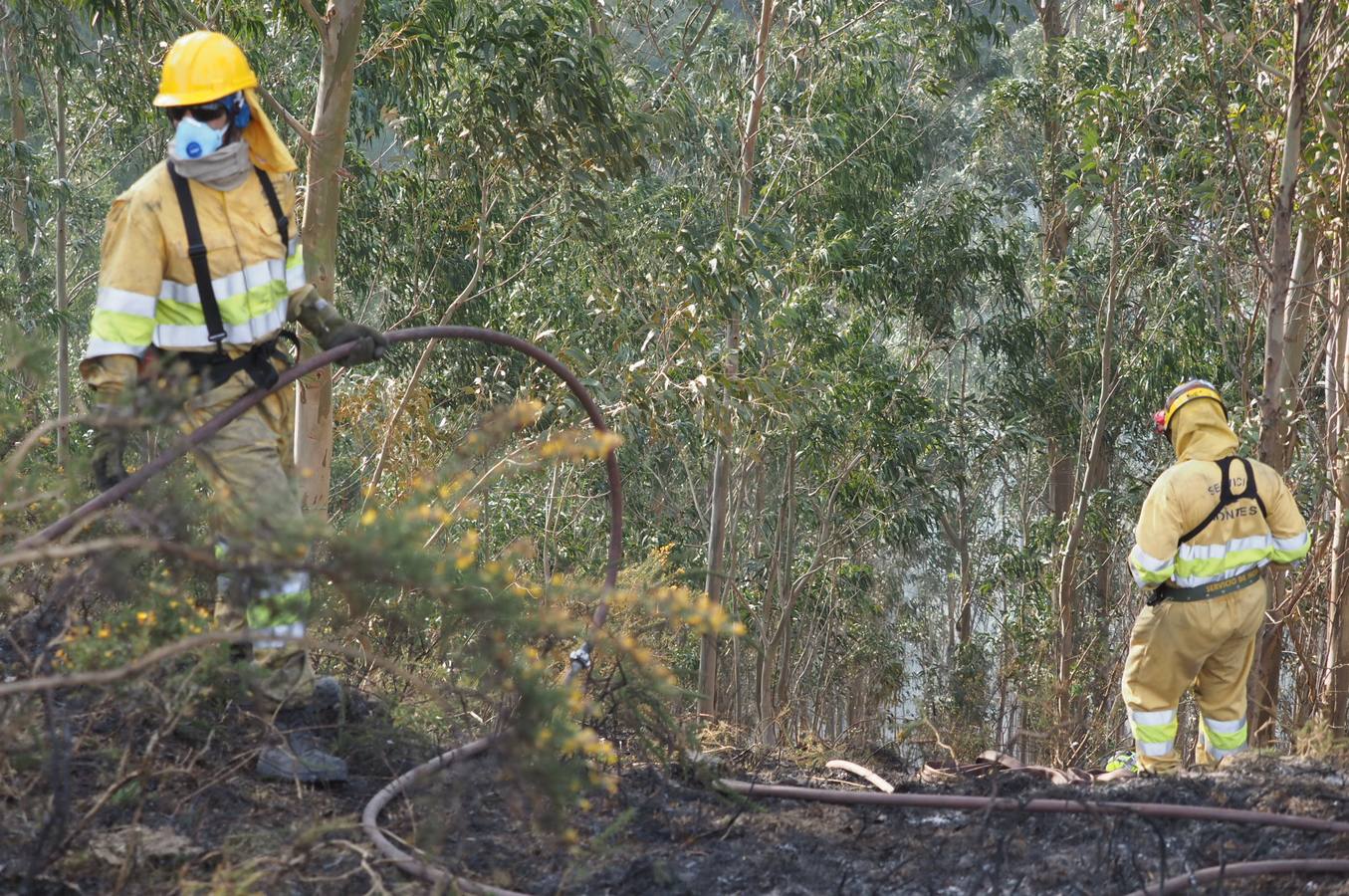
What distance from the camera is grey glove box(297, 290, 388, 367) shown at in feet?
13.2

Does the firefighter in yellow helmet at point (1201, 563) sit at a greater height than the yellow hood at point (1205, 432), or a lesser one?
lesser

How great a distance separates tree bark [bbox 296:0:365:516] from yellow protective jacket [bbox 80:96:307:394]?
2.27 metres

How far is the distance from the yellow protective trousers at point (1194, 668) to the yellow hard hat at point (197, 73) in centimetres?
398

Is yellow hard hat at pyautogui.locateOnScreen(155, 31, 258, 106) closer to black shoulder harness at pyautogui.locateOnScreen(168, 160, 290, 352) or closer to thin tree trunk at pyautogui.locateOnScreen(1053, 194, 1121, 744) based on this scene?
black shoulder harness at pyautogui.locateOnScreen(168, 160, 290, 352)

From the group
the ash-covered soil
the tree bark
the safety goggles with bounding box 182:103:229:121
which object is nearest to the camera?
the ash-covered soil

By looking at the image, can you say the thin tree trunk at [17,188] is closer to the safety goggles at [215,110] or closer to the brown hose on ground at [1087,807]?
the safety goggles at [215,110]

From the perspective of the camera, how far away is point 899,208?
1467cm

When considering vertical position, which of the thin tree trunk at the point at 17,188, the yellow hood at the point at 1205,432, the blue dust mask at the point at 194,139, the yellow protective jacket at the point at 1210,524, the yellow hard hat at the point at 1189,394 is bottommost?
the yellow protective jacket at the point at 1210,524

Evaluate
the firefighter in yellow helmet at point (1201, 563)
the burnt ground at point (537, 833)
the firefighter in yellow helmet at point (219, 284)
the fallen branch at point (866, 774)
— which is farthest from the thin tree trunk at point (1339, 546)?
the firefighter in yellow helmet at point (219, 284)

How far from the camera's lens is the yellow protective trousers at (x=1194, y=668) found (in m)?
5.37

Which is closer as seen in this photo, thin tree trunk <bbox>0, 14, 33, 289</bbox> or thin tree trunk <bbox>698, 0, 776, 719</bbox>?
thin tree trunk <bbox>698, 0, 776, 719</bbox>

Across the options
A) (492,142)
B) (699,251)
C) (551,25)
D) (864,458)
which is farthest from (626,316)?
(864,458)

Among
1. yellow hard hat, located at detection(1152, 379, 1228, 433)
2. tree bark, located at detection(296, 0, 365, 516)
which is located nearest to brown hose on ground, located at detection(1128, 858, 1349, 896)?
yellow hard hat, located at detection(1152, 379, 1228, 433)

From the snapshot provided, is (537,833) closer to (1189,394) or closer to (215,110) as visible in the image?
(215,110)
